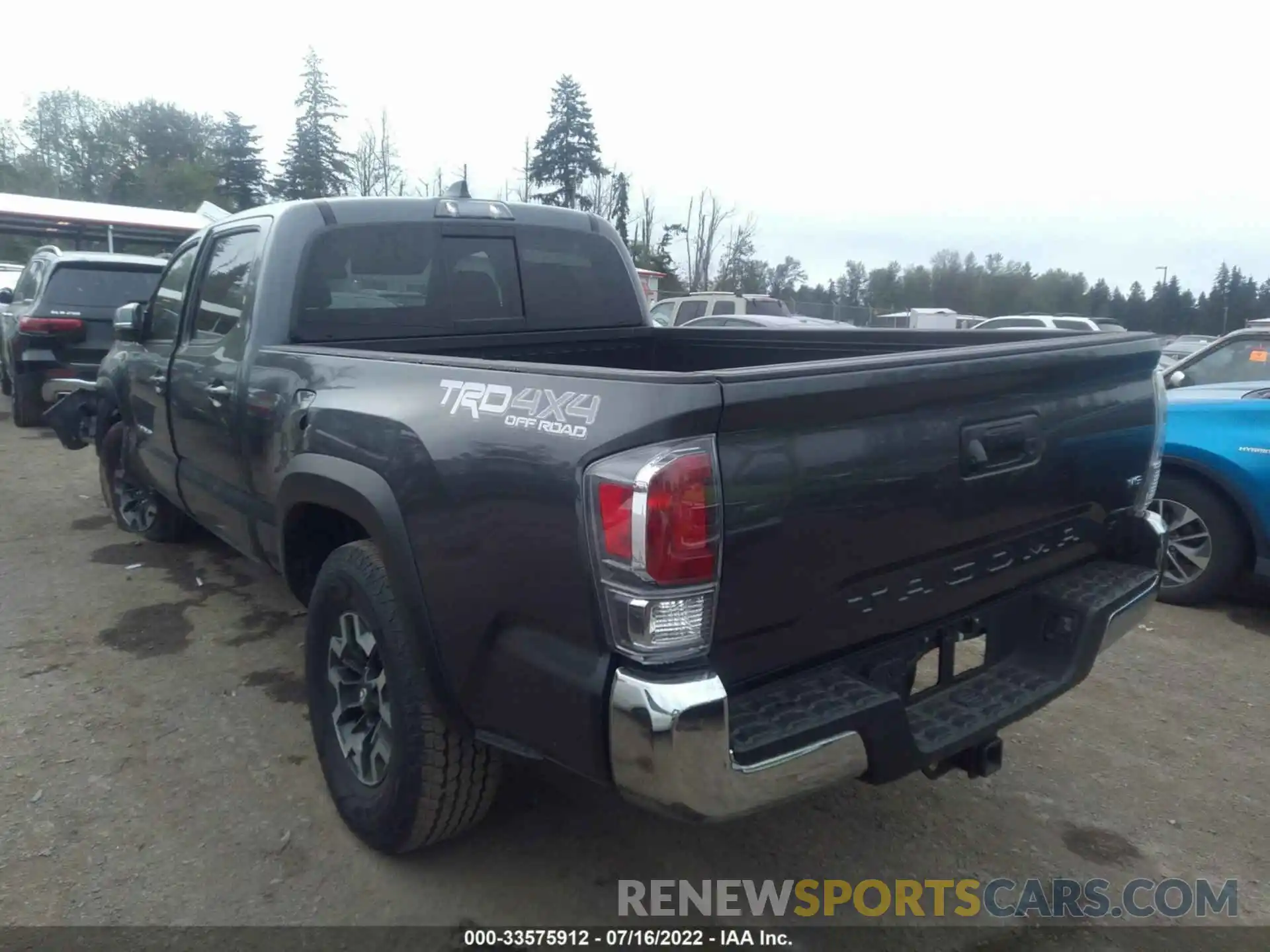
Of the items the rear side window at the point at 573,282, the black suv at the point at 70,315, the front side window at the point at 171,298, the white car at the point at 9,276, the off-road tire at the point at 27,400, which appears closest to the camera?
the rear side window at the point at 573,282

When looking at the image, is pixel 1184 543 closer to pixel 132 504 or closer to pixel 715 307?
pixel 132 504

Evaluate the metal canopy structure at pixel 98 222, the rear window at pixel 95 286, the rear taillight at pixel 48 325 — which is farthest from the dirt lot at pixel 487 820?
the metal canopy structure at pixel 98 222

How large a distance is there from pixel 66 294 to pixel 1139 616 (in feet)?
33.1

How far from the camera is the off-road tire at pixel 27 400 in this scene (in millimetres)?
9914

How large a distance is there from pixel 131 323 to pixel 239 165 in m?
50.9

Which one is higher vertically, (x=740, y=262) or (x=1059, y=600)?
(x=740, y=262)

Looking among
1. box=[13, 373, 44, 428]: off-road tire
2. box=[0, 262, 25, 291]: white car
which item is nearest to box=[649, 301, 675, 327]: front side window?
box=[0, 262, 25, 291]: white car

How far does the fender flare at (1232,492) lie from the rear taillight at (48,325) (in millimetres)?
9651

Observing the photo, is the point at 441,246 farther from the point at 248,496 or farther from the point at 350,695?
the point at 350,695

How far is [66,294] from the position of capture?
31.0ft

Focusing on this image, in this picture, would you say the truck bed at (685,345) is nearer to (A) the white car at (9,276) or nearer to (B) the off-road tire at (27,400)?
(B) the off-road tire at (27,400)

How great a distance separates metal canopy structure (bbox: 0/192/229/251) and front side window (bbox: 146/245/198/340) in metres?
15.5

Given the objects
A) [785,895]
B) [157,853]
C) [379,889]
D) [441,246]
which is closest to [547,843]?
[379,889]

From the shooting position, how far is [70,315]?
9.45 metres
